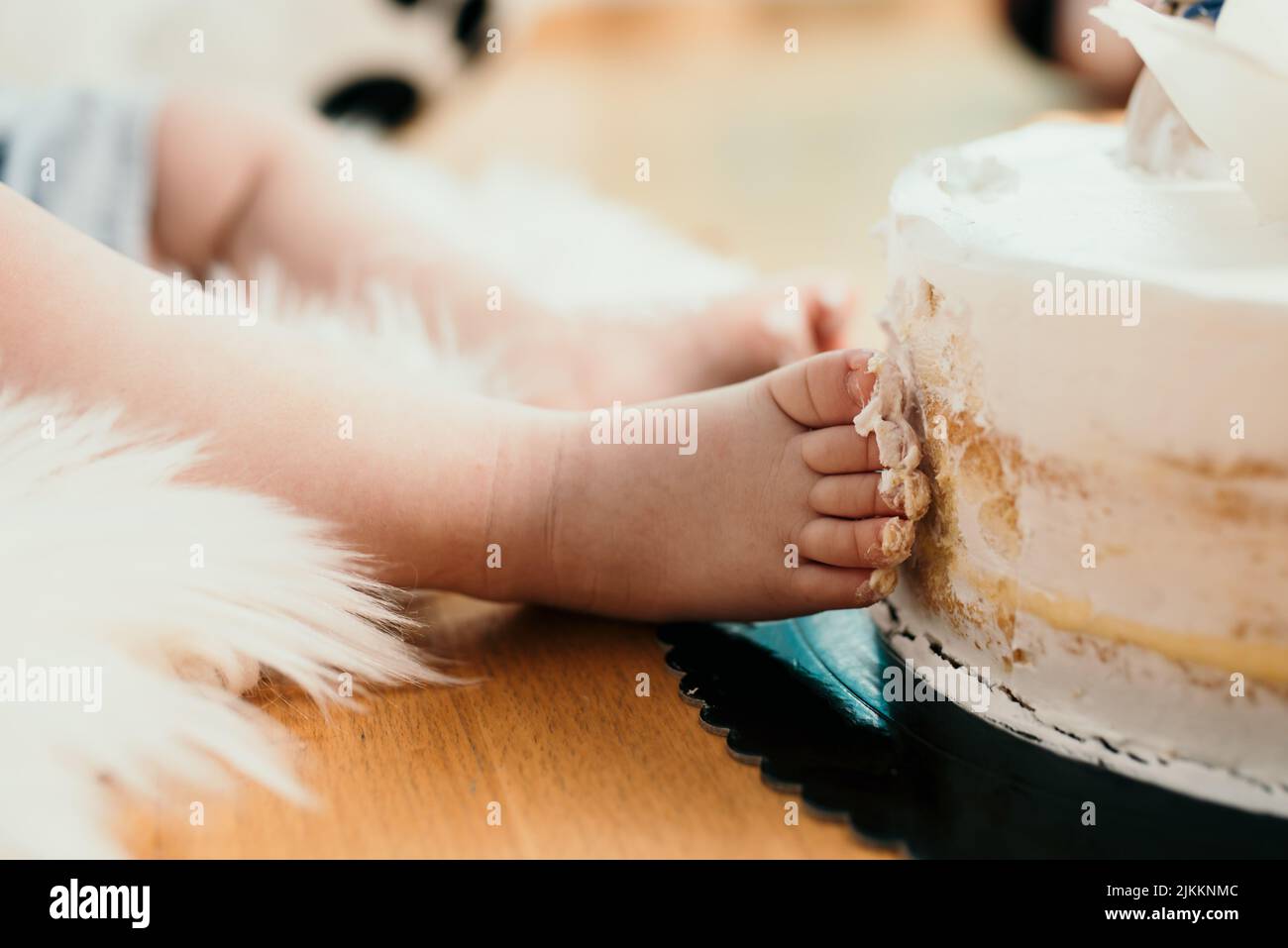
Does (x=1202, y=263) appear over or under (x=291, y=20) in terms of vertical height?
under

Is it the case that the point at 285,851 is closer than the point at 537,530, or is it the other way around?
the point at 285,851

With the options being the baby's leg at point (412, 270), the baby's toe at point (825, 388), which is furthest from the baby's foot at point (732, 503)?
the baby's leg at point (412, 270)

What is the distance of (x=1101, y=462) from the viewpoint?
0.51 metres

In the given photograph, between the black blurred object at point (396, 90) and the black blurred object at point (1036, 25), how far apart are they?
164 cm

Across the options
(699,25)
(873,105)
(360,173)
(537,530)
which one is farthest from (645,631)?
(699,25)

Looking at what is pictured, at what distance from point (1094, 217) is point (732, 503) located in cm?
21

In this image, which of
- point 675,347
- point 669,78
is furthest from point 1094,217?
point 669,78

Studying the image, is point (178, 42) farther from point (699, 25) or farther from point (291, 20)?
point (699, 25)

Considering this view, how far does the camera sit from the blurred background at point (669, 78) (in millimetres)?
1424

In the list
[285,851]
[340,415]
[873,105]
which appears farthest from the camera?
[873,105]

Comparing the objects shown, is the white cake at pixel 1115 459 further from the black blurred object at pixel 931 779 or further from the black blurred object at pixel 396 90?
the black blurred object at pixel 396 90

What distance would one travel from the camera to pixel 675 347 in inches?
34.7

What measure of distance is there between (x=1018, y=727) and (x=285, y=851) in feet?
1.02

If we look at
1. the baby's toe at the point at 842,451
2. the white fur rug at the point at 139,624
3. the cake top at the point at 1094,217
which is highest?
the cake top at the point at 1094,217
